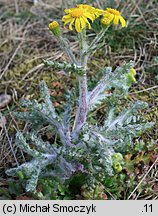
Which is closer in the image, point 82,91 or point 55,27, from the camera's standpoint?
point 55,27

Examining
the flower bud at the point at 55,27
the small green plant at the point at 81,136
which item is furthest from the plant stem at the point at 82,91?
the flower bud at the point at 55,27

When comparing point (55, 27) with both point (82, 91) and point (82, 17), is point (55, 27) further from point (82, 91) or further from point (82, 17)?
point (82, 91)


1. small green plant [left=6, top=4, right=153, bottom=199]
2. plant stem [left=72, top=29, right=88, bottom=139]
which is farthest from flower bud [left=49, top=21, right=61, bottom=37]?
plant stem [left=72, top=29, right=88, bottom=139]

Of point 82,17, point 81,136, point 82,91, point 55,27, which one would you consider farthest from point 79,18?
point 81,136

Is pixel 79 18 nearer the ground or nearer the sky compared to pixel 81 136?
nearer the sky
